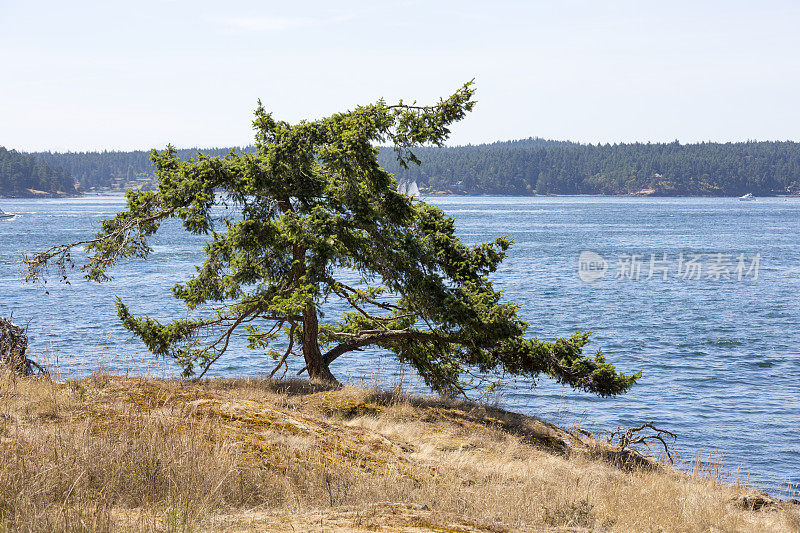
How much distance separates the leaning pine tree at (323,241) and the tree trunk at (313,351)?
5 centimetres

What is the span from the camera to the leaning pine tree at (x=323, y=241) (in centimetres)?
1248

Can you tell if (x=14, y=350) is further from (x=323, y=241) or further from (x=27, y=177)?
(x=27, y=177)

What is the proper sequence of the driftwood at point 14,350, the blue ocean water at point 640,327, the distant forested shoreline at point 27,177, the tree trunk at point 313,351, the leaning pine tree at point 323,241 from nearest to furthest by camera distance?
the driftwood at point 14,350
the leaning pine tree at point 323,241
the tree trunk at point 313,351
the blue ocean water at point 640,327
the distant forested shoreline at point 27,177

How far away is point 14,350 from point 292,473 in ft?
21.7

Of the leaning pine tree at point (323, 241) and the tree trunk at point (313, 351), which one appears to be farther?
the tree trunk at point (313, 351)

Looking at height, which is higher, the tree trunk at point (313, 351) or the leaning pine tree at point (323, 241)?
the leaning pine tree at point (323, 241)

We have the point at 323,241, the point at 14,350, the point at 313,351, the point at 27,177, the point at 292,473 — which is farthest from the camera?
the point at 27,177

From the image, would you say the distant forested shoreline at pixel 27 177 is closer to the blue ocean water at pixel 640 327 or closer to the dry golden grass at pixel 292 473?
the blue ocean water at pixel 640 327

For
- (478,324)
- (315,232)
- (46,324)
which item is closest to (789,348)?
(478,324)

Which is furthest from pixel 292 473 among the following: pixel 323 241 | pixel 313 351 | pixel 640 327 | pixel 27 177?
pixel 27 177

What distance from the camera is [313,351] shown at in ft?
47.8

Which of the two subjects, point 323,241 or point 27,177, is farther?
point 27,177

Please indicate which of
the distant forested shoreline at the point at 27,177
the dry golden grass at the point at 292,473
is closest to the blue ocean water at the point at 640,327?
the dry golden grass at the point at 292,473

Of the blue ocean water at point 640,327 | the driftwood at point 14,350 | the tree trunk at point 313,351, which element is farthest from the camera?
the blue ocean water at point 640,327
